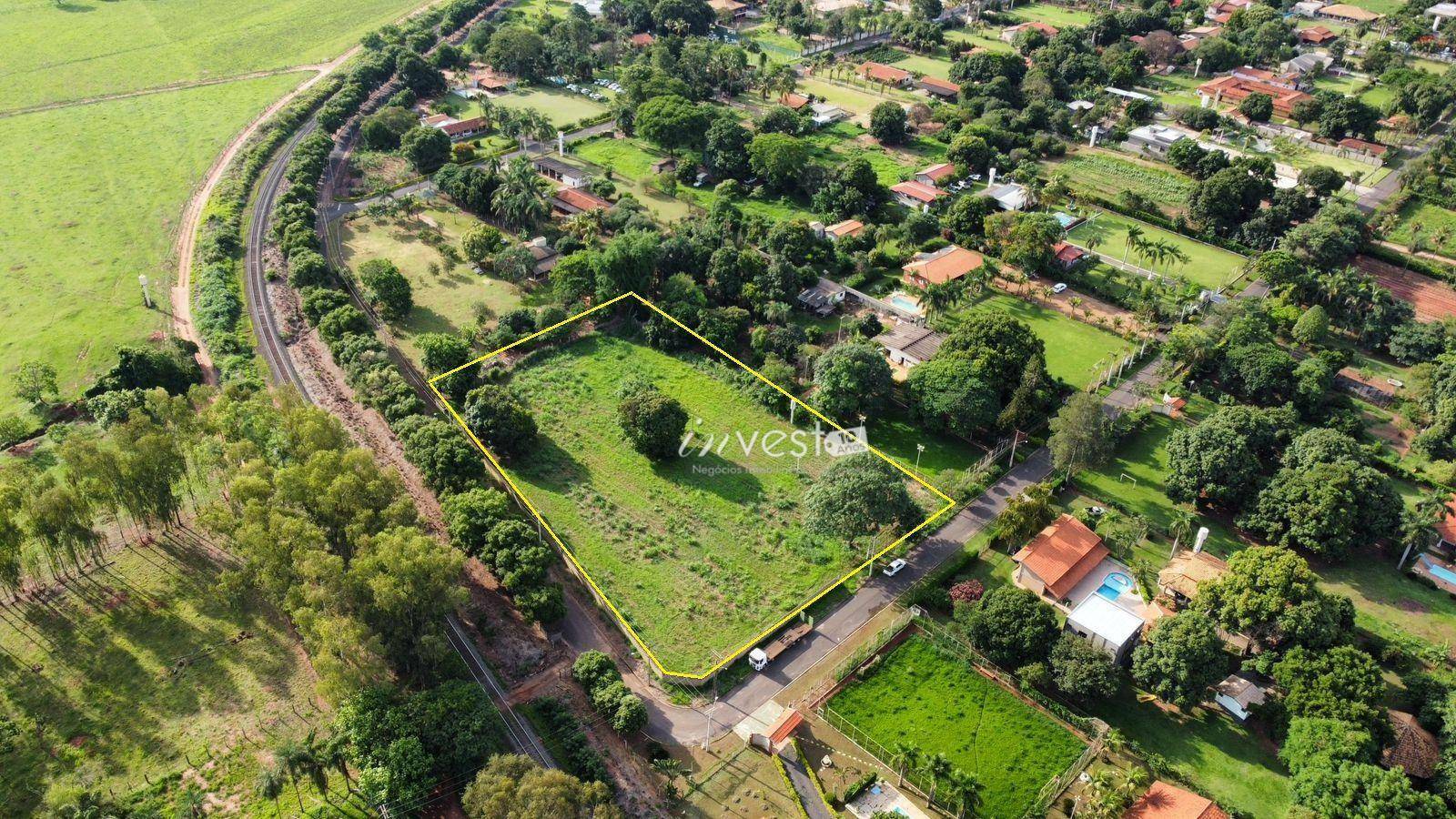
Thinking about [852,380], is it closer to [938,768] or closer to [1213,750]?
[938,768]

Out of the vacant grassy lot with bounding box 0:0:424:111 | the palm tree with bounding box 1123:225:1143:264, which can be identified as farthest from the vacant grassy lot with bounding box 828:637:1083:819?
the vacant grassy lot with bounding box 0:0:424:111

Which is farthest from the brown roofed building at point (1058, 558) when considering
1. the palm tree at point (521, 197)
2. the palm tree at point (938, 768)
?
the palm tree at point (521, 197)

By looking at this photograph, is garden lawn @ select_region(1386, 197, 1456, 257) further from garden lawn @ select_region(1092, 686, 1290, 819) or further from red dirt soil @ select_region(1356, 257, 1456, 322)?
garden lawn @ select_region(1092, 686, 1290, 819)

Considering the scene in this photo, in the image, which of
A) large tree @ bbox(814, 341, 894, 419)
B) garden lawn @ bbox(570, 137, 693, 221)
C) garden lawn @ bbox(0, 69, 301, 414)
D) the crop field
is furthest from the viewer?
the crop field

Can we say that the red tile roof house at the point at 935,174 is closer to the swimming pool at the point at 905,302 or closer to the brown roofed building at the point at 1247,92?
the swimming pool at the point at 905,302

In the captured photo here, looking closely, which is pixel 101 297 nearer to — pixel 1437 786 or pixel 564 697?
pixel 564 697

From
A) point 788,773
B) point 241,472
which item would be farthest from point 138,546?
point 788,773

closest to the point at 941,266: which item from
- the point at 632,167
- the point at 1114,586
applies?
the point at 1114,586
